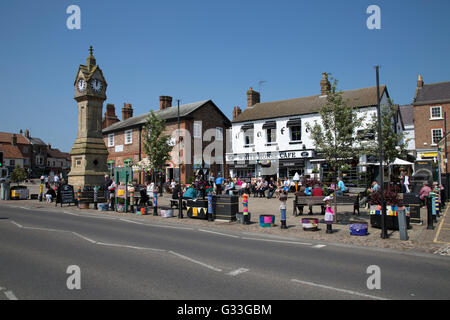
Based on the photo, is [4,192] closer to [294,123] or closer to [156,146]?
[156,146]

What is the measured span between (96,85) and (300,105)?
66.6ft

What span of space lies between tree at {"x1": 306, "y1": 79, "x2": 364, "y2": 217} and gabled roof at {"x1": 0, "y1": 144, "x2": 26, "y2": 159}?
7906 centimetres

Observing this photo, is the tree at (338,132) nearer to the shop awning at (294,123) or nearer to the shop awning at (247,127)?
the shop awning at (294,123)

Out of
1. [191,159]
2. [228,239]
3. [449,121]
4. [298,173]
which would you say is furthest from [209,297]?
[449,121]

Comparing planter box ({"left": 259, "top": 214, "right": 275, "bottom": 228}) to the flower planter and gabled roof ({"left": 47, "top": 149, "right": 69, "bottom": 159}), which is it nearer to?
Answer: the flower planter

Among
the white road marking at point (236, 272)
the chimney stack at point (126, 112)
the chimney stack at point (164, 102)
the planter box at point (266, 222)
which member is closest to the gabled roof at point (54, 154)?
the chimney stack at point (126, 112)

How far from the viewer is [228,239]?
33.5ft

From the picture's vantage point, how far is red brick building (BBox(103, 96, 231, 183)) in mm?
36406

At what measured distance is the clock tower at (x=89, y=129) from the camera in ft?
71.6

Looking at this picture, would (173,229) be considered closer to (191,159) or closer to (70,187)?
(70,187)

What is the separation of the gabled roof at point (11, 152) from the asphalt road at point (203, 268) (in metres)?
75.4

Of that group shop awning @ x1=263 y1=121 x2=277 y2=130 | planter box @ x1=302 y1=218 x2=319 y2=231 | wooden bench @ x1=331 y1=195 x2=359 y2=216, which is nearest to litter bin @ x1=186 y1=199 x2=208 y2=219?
planter box @ x1=302 y1=218 x2=319 y2=231

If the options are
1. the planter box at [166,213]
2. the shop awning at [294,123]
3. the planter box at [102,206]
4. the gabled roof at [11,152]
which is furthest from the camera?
the gabled roof at [11,152]
